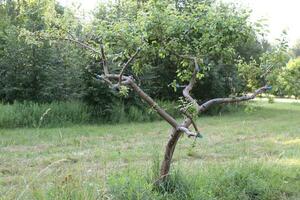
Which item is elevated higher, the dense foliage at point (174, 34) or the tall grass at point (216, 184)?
the dense foliage at point (174, 34)

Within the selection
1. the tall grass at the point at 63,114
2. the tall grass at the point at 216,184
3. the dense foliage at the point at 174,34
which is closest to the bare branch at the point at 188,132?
the tall grass at the point at 216,184

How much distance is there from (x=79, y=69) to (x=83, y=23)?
28.0 feet

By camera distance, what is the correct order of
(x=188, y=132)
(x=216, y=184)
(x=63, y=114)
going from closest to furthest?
1. (x=188, y=132)
2. (x=216, y=184)
3. (x=63, y=114)

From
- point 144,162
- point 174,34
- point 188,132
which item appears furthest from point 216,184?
point 144,162

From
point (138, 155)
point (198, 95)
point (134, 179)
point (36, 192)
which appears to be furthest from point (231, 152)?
point (198, 95)

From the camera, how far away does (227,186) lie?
16.5ft

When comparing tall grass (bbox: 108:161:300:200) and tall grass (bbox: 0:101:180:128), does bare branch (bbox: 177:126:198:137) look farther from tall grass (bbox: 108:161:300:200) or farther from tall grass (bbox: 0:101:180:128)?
tall grass (bbox: 0:101:180:128)

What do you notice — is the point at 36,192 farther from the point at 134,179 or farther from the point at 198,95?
the point at 198,95

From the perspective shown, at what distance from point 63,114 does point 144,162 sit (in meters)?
5.80

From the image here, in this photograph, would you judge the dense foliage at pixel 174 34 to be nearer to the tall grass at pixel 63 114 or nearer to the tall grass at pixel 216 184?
the tall grass at pixel 216 184

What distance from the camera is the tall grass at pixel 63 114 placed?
37.0 ft

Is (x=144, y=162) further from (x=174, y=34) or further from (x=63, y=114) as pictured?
(x=63, y=114)

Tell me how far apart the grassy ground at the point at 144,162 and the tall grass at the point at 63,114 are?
2.07 ft

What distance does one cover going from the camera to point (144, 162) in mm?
7031
